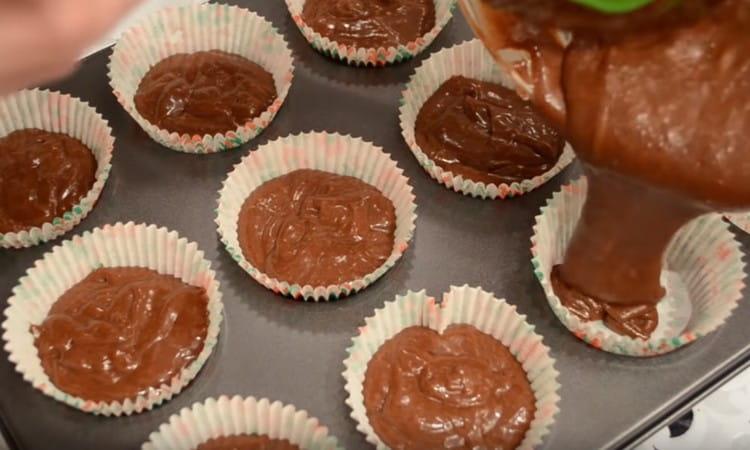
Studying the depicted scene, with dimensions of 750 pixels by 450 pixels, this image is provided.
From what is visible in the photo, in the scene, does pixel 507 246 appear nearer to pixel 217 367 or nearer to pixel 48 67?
pixel 217 367

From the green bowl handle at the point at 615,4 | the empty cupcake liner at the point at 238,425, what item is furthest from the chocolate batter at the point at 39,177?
the green bowl handle at the point at 615,4

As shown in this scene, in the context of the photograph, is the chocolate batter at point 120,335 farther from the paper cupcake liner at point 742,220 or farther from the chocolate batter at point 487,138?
the paper cupcake liner at point 742,220

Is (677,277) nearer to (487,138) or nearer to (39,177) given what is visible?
(487,138)

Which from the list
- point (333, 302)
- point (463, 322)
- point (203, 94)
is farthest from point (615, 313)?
point (203, 94)

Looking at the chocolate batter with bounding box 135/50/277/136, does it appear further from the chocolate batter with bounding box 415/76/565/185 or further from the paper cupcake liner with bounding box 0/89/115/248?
the chocolate batter with bounding box 415/76/565/185

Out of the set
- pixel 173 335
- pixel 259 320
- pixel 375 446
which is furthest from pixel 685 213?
pixel 173 335
